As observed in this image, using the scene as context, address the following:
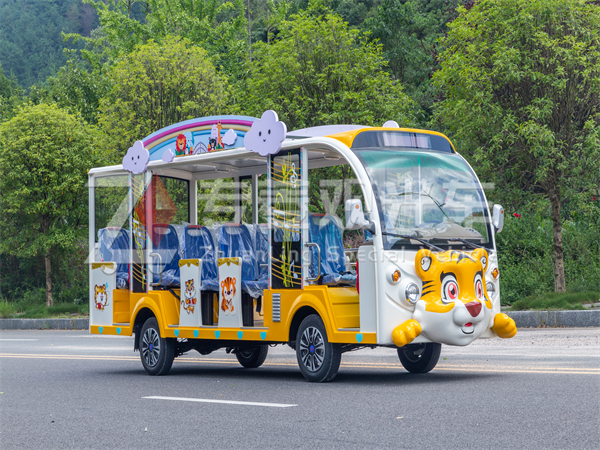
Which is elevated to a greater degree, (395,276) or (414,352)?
(395,276)

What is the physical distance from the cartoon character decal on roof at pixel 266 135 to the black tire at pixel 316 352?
2.16 m

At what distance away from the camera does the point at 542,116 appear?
59.1 ft

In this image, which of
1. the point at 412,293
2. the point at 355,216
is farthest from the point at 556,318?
the point at 355,216

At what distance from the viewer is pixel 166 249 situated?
12.1m

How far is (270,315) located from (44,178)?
1935 centimetres

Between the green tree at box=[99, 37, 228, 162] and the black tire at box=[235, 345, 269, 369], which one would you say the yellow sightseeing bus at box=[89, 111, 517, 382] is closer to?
the black tire at box=[235, 345, 269, 369]

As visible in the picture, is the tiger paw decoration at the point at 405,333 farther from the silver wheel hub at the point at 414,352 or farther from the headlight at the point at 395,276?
the silver wheel hub at the point at 414,352

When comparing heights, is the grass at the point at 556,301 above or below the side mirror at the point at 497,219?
below

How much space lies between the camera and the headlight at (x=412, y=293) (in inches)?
344

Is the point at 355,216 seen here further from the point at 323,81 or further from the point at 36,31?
the point at 36,31

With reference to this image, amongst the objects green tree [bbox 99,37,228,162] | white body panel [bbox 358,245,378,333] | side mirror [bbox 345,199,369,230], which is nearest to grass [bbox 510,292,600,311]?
white body panel [bbox 358,245,378,333]

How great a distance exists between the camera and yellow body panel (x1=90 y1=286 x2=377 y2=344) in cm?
903

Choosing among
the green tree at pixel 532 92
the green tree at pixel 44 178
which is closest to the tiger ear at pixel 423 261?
the green tree at pixel 532 92

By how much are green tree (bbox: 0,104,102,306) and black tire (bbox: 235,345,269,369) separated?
15579 millimetres
